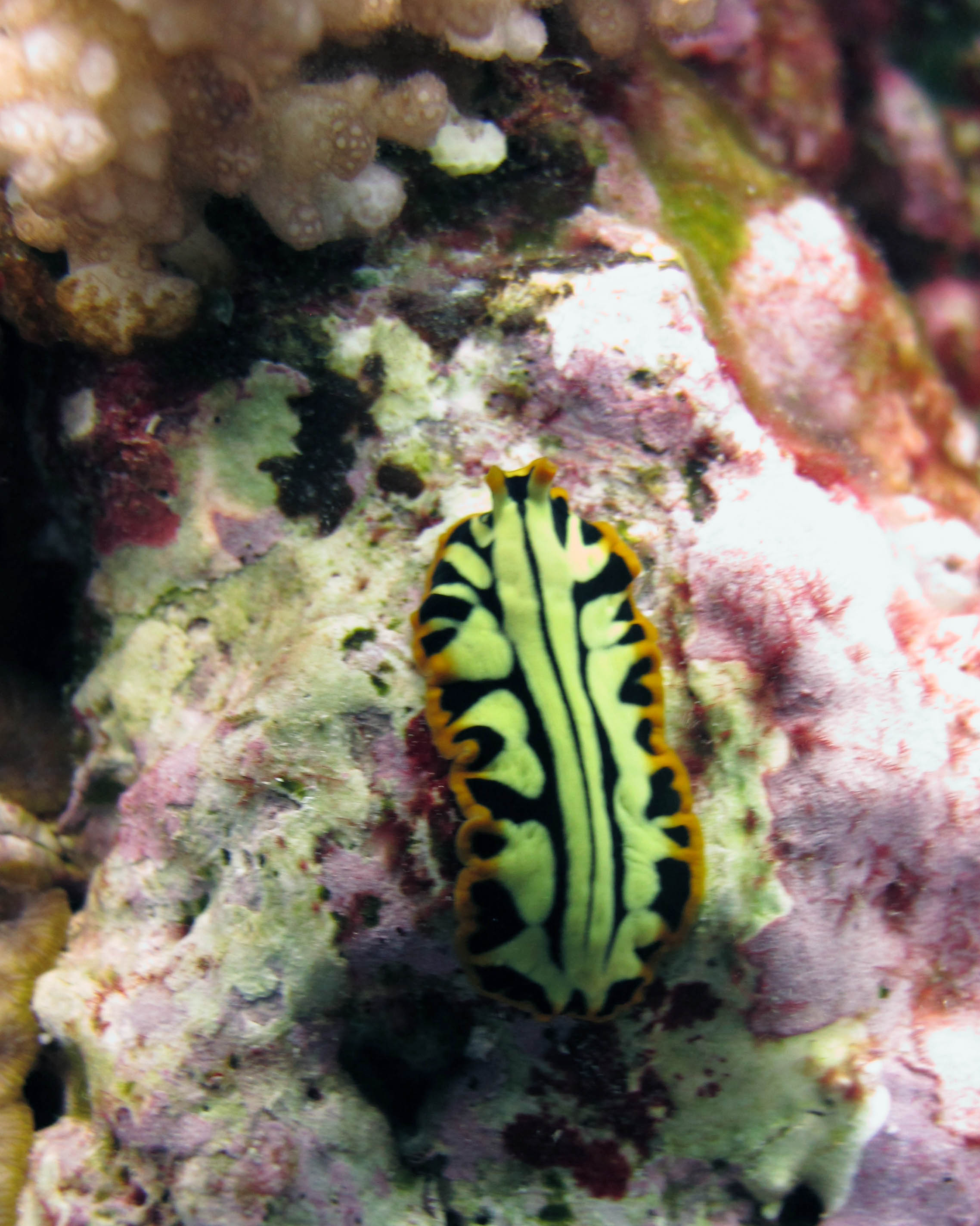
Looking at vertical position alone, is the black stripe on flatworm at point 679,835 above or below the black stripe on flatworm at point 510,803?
below

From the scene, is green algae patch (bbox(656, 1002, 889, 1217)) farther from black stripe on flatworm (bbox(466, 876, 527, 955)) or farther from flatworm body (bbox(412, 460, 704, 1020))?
black stripe on flatworm (bbox(466, 876, 527, 955))

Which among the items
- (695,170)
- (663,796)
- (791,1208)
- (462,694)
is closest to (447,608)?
(462,694)

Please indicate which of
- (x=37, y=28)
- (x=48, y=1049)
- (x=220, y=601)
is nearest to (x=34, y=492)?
(x=220, y=601)

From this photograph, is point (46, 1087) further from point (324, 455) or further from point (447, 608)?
point (324, 455)

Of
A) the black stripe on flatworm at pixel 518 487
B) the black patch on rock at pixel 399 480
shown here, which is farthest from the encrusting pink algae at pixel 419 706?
the black stripe on flatworm at pixel 518 487

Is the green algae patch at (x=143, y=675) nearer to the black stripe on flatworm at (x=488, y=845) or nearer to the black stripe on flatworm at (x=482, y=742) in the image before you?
the black stripe on flatworm at (x=482, y=742)

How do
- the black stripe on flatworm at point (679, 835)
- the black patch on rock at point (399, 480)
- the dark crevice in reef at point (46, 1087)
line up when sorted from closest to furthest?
the black stripe on flatworm at point (679, 835) → the black patch on rock at point (399, 480) → the dark crevice in reef at point (46, 1087)

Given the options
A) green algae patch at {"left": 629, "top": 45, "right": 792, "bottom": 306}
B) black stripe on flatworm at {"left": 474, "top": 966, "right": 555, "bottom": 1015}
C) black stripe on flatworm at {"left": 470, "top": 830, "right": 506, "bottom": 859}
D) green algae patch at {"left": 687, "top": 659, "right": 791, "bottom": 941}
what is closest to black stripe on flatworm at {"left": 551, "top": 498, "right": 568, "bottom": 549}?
green algae patch at {"left": 687, "top": 659, "right": 791, "bottom": 941}
